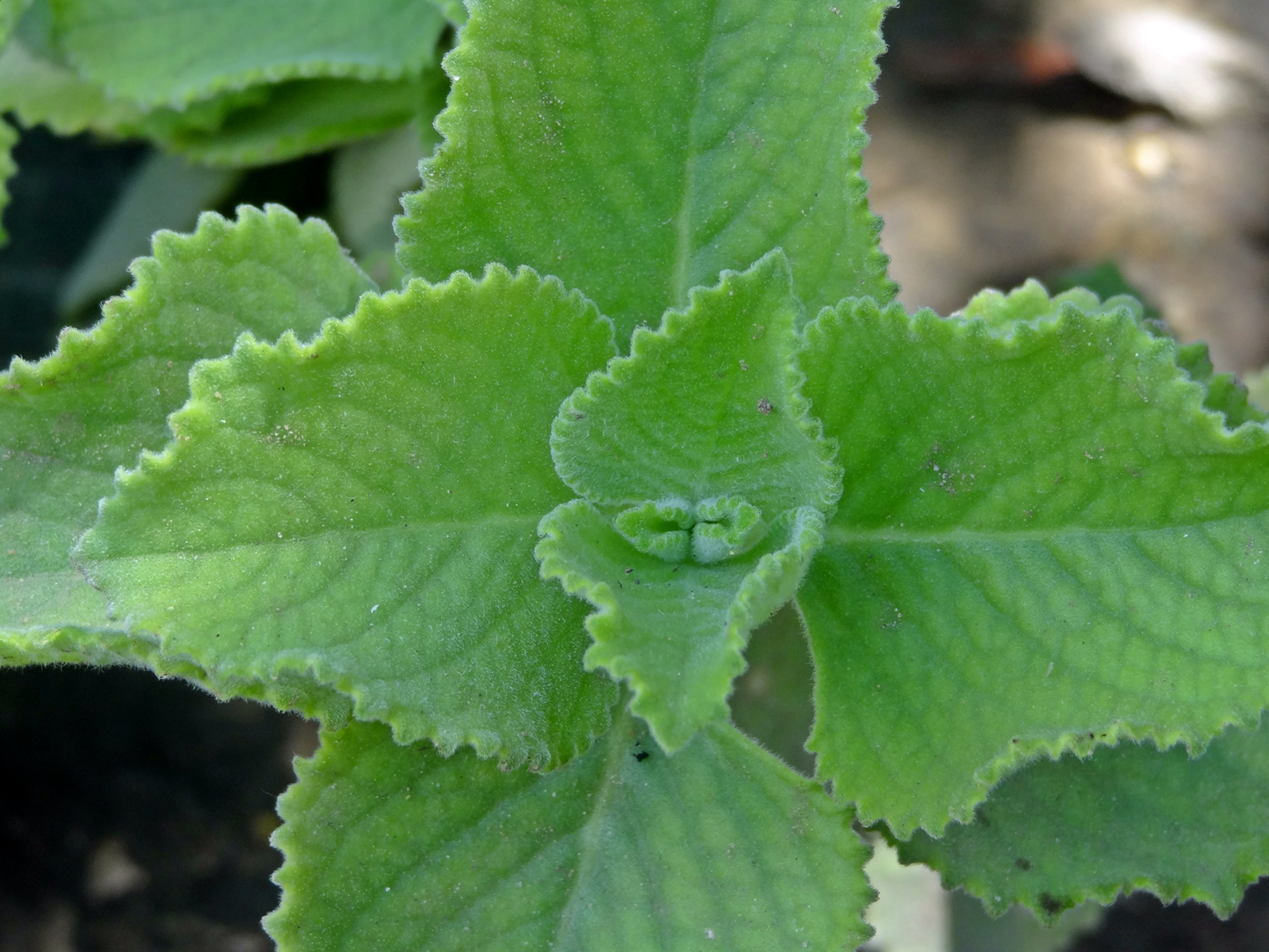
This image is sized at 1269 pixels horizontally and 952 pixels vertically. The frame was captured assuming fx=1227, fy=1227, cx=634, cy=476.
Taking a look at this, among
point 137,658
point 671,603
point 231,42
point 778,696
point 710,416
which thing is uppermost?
point 231,42

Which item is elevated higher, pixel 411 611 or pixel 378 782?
pixel 411 611

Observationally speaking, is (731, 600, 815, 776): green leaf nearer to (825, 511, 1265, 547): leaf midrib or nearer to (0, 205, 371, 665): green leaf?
(825, 511, 1265, 547): leaf midrib

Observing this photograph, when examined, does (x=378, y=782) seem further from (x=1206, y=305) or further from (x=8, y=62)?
(x=1206, y=305)

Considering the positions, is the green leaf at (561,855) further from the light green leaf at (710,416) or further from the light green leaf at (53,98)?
the light green leaf at (53,98)

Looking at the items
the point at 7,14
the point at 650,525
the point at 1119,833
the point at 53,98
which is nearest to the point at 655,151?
the point at 650,525

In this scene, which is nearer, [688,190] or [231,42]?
[688,190]

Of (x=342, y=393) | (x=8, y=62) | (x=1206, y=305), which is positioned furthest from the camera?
(x=1206, y=305)

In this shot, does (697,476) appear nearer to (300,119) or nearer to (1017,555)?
(1017,555)

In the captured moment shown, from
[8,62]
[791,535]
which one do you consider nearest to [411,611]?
[791,535]
